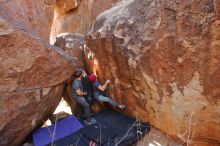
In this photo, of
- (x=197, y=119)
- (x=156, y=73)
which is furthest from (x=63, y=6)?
(x=197, y=119)

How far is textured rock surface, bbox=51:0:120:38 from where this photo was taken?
31.5 ft

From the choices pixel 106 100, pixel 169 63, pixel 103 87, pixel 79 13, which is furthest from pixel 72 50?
pixel 79 13

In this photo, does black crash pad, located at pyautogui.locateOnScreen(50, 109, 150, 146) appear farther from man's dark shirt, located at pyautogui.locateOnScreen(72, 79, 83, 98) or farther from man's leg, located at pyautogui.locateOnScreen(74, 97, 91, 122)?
man's dark shirt, located at pyautogui.locateOnScreen(72, 79, 83, 98)

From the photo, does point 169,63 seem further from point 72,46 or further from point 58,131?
point 72,46

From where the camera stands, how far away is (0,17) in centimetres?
359

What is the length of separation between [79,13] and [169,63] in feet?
21.9

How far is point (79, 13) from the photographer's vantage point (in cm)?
982

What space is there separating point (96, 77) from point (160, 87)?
5.10ft

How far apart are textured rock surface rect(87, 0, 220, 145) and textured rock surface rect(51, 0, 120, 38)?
501cm

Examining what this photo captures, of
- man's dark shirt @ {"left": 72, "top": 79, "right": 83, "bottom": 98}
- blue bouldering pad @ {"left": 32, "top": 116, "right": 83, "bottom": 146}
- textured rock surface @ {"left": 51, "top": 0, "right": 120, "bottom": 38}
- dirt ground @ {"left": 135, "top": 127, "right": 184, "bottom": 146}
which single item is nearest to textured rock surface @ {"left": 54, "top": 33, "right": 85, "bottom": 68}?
man's dark shirt @ {"left": 72, "top": 79, "right": 83, "bottom": 98}

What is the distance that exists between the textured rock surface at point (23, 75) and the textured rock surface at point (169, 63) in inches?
36.3

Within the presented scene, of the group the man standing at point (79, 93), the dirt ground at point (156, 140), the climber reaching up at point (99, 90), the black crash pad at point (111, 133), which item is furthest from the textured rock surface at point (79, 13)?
the dirt ground at point (156, 140)

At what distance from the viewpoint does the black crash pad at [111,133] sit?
13.3 feet

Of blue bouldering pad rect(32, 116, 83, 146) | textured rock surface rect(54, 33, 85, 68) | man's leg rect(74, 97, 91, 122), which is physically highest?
textured rock surface rect(54, 33, 85, 68)
